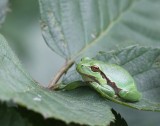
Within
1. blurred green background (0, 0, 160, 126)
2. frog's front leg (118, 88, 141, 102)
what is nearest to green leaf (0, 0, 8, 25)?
frog's front leg (118, 88, 141, 102)

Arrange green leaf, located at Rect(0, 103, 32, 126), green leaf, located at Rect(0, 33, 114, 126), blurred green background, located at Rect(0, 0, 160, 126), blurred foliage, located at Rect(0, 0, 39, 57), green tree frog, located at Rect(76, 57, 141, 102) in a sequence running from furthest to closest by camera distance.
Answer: blurred foliage, located at Rect(0, 0, 39, 57), blurred green background, located at Rect(0, 0, 160, 126), green tree frog, located at Rect(76, 57, 141, 102), green leaf, located at Rect(0, 103, 32, 126), green leaf, located at Rect(0, 33, 114, 126)

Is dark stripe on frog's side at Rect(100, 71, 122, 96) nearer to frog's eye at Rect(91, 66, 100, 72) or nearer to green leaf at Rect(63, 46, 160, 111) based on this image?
frog's eye at Rect(91, 66, 100, 72)

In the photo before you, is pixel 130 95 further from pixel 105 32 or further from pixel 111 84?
pixel 105 32

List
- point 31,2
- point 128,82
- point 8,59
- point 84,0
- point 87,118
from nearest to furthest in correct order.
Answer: point 87,118 → point 8,59 → point 128,82 → point 84,0 → point 31,2

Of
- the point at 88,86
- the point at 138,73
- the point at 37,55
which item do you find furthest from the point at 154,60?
the point at 37,55

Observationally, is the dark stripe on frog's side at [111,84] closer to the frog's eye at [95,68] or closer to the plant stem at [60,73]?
the frog's eye at [95,68]

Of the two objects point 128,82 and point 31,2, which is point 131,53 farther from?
point 31,2
